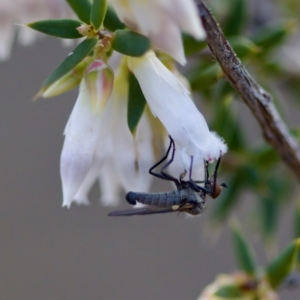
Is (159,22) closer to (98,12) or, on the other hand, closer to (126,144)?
(98,12)

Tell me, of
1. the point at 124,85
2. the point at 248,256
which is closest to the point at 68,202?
the point at 124,85

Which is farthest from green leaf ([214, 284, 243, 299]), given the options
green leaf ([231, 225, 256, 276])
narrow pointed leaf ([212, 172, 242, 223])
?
narrow pointed leaf ([212, 172, 242, 223])

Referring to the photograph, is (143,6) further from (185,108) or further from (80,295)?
(80,295)

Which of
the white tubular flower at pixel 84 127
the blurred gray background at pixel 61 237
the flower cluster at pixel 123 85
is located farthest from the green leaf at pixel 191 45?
the blurred gray background at pixel 61 237

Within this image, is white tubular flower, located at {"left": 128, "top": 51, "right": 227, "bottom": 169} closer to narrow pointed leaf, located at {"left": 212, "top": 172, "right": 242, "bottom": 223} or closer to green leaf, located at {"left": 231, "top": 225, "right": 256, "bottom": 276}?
green leaf, located at {"left": 231, "top": 225, "right": 256, "bottom": 276}

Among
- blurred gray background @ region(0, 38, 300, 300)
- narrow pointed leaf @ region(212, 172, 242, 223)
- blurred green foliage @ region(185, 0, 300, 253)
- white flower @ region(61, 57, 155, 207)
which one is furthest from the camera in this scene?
blurred gray background @ region(0, 38, 300, 300)

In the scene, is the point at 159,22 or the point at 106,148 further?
the point at 106,148

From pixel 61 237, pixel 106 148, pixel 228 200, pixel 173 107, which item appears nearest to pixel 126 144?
pixel 106 148
